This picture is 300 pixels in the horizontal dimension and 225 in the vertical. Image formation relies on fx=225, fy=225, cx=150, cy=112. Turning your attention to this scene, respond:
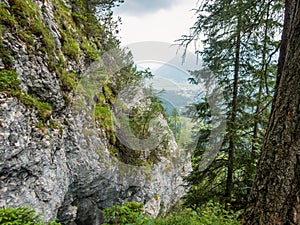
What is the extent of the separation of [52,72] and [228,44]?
5.00 meters

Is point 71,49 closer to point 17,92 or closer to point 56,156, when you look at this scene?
point 17,92

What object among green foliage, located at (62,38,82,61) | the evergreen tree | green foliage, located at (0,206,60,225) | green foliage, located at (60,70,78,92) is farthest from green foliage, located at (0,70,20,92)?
the evergreen tree

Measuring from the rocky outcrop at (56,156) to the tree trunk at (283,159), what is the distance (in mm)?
4523

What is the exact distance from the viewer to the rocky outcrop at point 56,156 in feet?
15.6

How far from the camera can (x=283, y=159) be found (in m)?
2.13

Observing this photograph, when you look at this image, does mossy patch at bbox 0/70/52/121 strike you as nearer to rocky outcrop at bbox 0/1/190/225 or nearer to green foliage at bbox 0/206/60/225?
rocky outcrop at bbox 0/1/190/225

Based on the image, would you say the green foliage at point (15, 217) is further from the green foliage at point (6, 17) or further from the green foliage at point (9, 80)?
the green foliage at point (6, 17)

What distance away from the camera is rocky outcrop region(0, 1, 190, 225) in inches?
187

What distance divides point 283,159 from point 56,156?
570cm

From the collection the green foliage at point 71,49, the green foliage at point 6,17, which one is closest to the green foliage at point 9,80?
the green foliage at point 6,17

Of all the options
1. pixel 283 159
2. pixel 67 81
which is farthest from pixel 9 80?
pixel 283 159

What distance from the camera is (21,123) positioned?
197 inches

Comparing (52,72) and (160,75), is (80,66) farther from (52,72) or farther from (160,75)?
(160,75)

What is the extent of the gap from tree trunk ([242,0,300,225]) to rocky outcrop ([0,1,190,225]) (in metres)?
4.52
